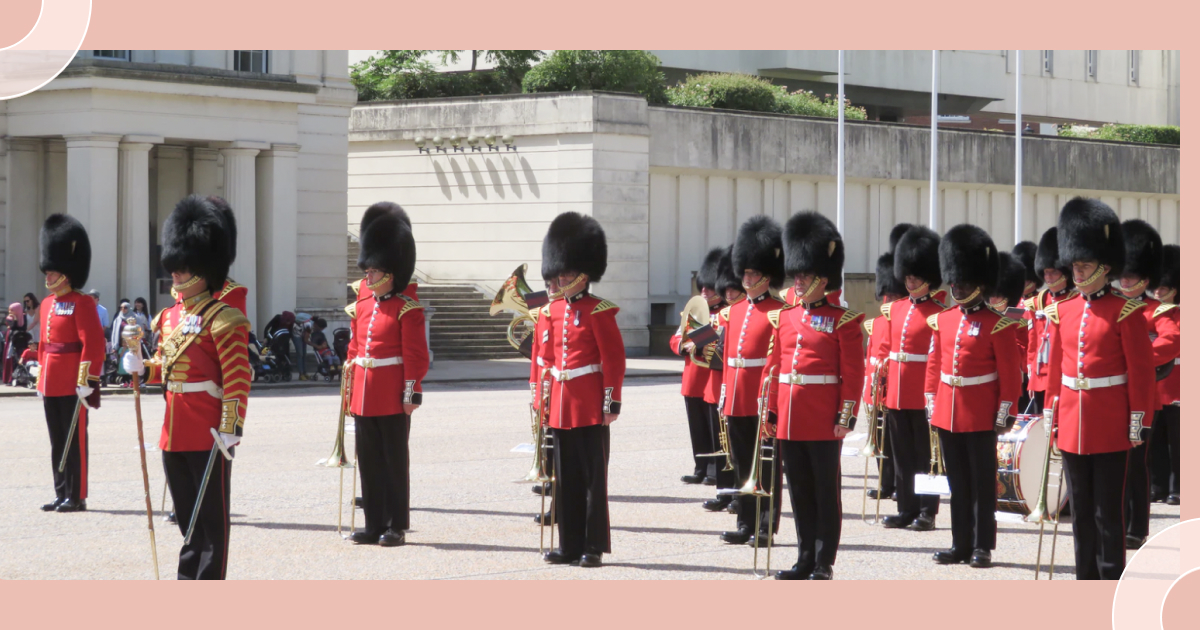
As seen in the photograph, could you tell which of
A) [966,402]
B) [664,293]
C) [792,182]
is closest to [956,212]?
[792,182]

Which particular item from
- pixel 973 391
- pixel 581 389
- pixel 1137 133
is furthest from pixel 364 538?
pixel 1137 133

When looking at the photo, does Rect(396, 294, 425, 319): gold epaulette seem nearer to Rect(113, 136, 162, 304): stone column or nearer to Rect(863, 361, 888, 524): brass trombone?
Rect(863, 361, 888, 524): brass trombone

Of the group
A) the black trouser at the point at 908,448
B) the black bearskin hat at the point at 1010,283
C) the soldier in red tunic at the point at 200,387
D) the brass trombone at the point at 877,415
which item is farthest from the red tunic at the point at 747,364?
the soldier in red tunic at the point at 200,387

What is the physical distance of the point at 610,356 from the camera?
7.73 metres

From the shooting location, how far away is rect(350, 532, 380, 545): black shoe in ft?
27.3

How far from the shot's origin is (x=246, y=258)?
2250 centimetres

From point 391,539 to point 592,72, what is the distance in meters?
20.9

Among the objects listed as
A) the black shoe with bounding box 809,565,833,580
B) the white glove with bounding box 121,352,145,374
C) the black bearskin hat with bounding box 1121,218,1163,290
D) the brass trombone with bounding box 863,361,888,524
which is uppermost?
the black bearskin hat with bounding box 1121,218,1163,290

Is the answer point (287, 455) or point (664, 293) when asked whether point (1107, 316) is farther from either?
point (664, 293)

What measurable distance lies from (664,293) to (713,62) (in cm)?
Result: 906

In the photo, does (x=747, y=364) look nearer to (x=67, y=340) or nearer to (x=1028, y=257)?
(x=1028, y=257)

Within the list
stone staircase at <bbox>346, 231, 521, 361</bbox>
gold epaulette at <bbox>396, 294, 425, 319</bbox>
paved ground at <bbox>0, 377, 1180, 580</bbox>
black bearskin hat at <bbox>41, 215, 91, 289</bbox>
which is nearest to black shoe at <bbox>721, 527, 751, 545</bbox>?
paved ground at <bbox>0, 377, 1180, 580</bbox>

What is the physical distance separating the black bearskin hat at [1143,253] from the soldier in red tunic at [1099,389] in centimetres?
163

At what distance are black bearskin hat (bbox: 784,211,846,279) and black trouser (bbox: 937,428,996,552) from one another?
1.23 metres
